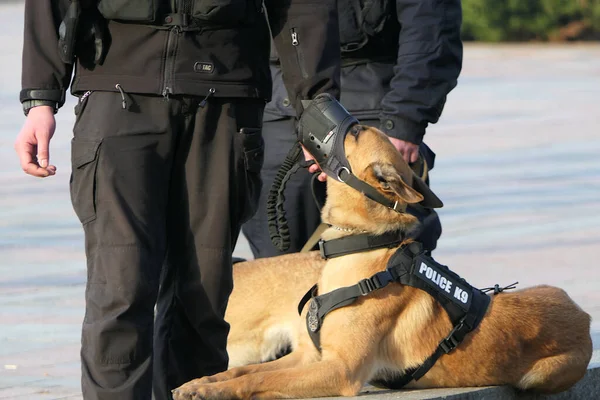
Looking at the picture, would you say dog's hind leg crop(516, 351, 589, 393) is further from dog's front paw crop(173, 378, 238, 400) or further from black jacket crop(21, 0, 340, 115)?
black jacket crop(21, 0, 340, 115)

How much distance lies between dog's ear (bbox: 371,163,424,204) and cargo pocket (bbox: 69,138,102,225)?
99 cm

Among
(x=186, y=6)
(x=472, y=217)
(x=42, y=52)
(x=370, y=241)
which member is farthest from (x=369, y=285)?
(x=472, y=217)

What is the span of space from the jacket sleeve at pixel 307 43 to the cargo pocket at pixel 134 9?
518 mm

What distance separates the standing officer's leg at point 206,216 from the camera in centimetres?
387

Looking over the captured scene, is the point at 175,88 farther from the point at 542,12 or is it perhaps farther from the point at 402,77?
the point at 542,12

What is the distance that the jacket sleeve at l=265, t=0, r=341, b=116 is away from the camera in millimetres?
4043

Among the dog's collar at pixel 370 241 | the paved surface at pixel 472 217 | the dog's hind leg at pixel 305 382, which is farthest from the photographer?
the paved surface at pixel 472 217

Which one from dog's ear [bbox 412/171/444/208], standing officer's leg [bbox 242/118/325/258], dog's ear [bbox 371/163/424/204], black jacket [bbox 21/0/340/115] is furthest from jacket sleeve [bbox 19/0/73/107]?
standing officer's leg [bbox 242/118/325/258]

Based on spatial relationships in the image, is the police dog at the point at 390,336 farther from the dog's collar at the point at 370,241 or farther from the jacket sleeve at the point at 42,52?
the jacket sleeve at the point at 42,52

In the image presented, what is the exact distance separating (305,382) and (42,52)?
55.1 inches

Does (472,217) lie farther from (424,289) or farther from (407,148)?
(424,289)

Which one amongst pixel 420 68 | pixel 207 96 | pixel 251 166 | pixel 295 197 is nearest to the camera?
pixel 207 96

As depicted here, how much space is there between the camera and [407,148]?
487 cm

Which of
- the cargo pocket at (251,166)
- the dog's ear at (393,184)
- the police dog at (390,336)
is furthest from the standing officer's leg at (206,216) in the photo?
the dog's ear at (393,184)
